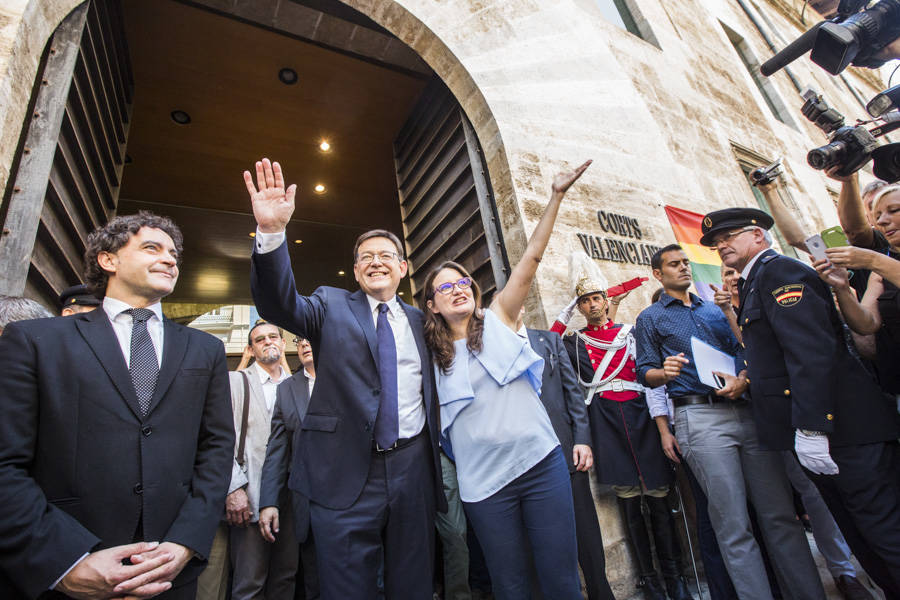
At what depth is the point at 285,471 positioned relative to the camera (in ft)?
8.27

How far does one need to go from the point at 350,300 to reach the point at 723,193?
6.10 meters

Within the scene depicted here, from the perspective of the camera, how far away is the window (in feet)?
31.9

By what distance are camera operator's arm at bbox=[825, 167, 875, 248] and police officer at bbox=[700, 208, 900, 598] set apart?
2.22 feet

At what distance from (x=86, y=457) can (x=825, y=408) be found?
8.98 ft

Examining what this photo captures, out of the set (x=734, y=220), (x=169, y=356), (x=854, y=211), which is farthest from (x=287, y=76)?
(x=854, y=211)

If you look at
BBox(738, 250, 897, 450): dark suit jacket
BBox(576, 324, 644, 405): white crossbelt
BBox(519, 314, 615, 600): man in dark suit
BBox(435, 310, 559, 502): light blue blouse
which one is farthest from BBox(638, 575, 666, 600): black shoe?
BBox(435, 310, 559, 502): light blue blouse

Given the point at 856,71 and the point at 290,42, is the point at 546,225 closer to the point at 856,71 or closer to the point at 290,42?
the point at 290,42

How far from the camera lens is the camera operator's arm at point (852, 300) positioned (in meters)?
1.91

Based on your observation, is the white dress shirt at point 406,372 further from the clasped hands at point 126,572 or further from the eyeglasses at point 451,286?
the clasped hands at point 126,572

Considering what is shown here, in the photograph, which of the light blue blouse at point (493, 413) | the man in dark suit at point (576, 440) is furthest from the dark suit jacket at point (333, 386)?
the man in dark suit at point (576, 440)

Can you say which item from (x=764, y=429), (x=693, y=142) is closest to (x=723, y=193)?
(x=693, y=142)

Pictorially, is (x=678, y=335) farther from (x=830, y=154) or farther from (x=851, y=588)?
(x=851, y=588)

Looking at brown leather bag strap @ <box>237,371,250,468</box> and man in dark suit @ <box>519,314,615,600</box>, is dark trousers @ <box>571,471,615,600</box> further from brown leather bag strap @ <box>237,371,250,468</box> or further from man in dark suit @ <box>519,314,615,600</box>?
brown leather bag strap @ <box>237,371,250,468</box>

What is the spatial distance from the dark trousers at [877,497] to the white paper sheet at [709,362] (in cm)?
67
